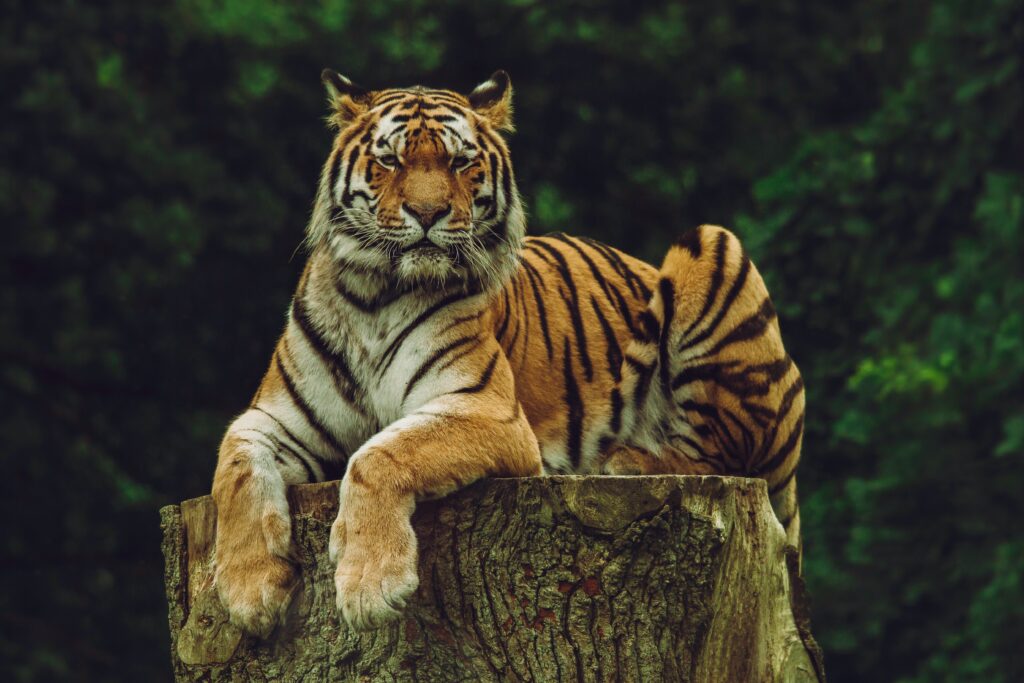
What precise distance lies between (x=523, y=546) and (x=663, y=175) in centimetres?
847

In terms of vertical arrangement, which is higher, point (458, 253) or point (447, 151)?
point (447, 151)

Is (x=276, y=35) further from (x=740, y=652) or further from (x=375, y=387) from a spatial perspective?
(x=740, y=652)

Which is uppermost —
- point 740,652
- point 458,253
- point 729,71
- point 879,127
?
point 729,71

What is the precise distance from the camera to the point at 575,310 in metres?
5.24

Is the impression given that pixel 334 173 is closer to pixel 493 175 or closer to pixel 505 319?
pixel 493 175

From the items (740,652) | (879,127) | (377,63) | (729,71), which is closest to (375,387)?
(740,652)

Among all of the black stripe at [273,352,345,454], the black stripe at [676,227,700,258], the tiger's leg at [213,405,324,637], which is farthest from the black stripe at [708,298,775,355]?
the tiger's leg at [213,405,324,637]

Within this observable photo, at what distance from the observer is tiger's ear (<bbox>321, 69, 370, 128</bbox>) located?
469 centimetres

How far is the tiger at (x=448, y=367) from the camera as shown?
387cm

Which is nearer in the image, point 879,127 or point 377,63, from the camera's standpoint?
point 879,127

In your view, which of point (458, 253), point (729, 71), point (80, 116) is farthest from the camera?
point (729, 71)

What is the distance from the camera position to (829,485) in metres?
9.51

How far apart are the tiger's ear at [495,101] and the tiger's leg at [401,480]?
1.05 metres

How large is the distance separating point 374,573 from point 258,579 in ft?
1.29
